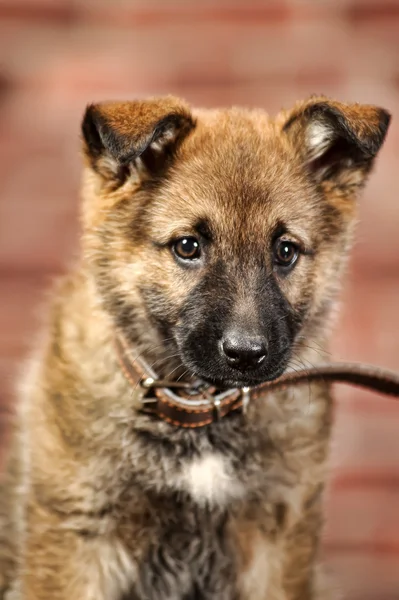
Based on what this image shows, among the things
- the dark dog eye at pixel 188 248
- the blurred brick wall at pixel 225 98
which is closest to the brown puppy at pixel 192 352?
the dark dog eye at pixel 188 248

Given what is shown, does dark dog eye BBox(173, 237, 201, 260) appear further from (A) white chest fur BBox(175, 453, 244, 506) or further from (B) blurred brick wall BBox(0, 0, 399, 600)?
(B) blurred brick wall BBox(0, 0, 399, 600)

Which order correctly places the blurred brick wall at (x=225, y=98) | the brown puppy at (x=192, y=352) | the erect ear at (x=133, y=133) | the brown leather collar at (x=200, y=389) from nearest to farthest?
the erect ear at (x=133, y=133) → the brown puppy at (x=192, y=352) → the brown leather collar at (x=200, y=389) → the blurred brick wall at (x=225, y=98)

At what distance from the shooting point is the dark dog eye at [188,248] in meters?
2.51

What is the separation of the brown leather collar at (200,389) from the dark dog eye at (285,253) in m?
0.31

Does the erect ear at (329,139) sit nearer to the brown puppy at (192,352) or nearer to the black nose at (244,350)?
the brown puppy at (192,352)

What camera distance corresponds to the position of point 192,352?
2461 mm

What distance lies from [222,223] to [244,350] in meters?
0.36

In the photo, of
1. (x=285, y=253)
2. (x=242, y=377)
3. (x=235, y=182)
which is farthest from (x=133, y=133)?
(x=242, y=377)

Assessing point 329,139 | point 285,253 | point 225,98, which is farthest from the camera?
point 225,98

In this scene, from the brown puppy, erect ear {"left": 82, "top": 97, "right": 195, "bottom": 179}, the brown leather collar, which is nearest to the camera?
erect ear {"left": 82, "top": 97, "right": 195, "bottom": 179}

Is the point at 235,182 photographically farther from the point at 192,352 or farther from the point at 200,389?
the point at 200,389

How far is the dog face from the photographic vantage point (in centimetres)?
240

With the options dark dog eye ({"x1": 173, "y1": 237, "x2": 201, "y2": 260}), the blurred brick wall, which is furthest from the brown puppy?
the blurred brick wall

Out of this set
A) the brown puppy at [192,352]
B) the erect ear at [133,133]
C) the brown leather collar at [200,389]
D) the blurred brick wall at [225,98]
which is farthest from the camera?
the blurred brick wall at [225,98]
